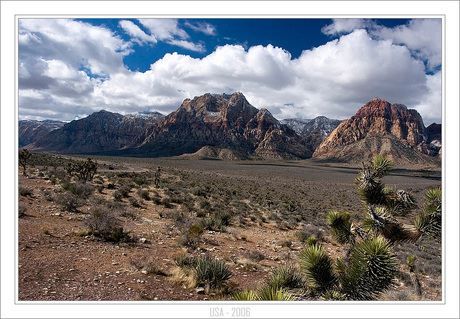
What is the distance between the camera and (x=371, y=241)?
129 inches

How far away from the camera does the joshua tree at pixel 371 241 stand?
3217 mm

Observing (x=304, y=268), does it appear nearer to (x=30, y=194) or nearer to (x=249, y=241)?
(x=249, y=241)

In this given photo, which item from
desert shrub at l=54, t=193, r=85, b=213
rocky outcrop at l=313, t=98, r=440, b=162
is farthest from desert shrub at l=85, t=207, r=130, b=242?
rocky outcrop at l=313, t=98, r=440, b=162

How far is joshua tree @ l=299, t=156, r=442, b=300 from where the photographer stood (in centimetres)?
322

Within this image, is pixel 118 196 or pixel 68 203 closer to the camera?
pixel 68 203

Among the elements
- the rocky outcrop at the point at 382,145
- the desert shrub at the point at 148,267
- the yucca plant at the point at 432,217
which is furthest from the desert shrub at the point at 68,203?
the rocky outcrop at the point at 382,145

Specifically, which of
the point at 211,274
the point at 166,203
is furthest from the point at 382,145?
the point at 211,274

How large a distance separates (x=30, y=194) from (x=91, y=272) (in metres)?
10.7

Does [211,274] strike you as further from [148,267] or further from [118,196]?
[118,196]

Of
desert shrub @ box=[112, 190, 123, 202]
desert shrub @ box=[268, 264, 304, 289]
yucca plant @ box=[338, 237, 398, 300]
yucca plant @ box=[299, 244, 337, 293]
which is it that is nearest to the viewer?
yucca plant @ box=[338, 237, 398, 300]

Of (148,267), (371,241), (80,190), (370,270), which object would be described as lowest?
(148,267)

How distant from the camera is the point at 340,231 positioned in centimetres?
472

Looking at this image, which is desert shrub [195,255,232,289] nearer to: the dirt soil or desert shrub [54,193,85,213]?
the dirt soil
